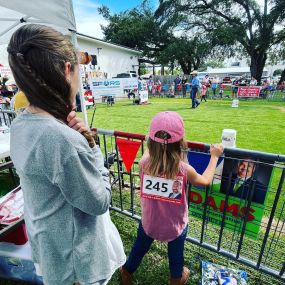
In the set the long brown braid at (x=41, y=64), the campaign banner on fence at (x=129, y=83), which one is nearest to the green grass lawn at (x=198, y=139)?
the long brown braid at (x=41, y=64)

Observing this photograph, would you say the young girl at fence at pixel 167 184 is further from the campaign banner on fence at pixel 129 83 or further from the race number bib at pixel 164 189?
the campaign banner on fence at pixel 129 83

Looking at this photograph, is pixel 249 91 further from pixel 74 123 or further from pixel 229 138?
pixel 74 123

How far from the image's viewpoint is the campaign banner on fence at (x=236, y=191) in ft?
6.61

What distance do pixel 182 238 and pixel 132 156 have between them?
1.03m

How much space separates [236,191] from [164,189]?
83 cm

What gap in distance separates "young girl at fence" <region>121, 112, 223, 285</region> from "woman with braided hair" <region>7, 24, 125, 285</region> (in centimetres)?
61

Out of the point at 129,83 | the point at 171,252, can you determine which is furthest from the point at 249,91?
the point at 171,252

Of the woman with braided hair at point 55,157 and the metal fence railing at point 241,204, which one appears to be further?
the metal fence railing at point 241,204

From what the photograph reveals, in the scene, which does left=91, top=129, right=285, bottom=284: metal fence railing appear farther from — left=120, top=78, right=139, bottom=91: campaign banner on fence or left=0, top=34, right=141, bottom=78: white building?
left=0, top=34, right=141, bottom=78: white building

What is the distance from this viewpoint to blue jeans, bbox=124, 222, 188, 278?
201 cm

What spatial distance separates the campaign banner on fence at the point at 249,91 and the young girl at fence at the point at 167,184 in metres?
18.3

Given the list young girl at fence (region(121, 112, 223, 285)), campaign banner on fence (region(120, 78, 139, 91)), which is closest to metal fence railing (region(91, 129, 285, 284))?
young girl at fence (region(121, 112, 223, 285))

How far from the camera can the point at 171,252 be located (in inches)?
80.7

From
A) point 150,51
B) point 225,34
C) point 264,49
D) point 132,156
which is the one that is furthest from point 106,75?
point 132,156
